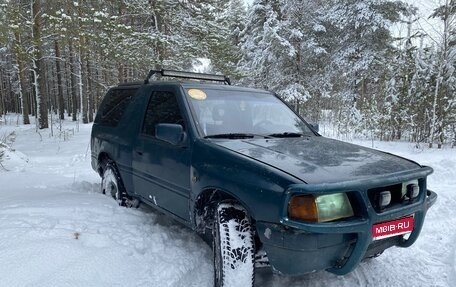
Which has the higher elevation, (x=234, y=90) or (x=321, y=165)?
(x=234, y=90)

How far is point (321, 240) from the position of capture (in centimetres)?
229

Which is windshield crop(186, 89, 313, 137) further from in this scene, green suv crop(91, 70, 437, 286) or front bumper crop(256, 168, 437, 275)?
front bumper crop(256, 168, 437, 275)

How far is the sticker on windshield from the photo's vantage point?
11.8 ft

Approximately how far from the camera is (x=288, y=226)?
230cm

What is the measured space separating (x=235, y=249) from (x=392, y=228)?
1159 millimetres

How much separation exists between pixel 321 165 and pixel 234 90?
1.69m

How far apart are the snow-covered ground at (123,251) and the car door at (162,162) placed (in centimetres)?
41

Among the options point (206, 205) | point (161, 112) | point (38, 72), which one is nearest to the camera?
point (206, 205)

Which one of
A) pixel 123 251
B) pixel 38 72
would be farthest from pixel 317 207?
pixel 38 72

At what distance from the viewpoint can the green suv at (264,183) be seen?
231 cm

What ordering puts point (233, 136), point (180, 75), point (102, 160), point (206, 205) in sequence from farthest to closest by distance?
point (102, 160)
point (180, 75)
point (233, 136)
point (206, 205)

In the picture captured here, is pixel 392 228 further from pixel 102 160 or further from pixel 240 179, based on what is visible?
pixel 102 160

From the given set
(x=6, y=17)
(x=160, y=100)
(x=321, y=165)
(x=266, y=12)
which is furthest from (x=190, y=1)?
(x=321, y=165)

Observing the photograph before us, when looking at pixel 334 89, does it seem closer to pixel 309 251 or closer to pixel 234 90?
pixel 234 90
